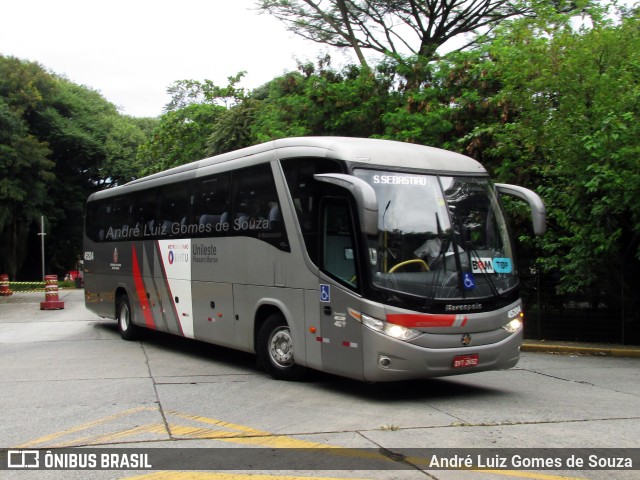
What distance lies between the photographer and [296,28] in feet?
87.7

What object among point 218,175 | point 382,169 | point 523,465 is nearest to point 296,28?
point 218,175

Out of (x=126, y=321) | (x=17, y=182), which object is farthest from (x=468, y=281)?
(x=17, y=182)

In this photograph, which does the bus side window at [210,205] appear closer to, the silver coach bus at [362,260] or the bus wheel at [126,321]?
the silver coach bus at [362,260]

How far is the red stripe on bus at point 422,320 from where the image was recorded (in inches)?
314

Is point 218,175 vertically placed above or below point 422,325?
above

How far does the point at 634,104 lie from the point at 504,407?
264 inches

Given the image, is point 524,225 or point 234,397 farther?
point 524,225

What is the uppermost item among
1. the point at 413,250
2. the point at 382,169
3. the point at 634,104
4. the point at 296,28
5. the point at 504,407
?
the point at 296,28

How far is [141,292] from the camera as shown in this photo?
1464cm

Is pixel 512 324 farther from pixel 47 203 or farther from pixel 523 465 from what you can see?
pixel 47 203

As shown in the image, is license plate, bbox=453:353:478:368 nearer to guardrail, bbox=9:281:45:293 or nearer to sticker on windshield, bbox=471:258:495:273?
sticker on windshield, bbox=471:258:495:273

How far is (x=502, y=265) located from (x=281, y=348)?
3.27m

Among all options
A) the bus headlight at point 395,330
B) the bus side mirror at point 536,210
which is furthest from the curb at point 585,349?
the bus headlight at point 395,330

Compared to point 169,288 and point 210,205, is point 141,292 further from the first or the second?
point 210,205
